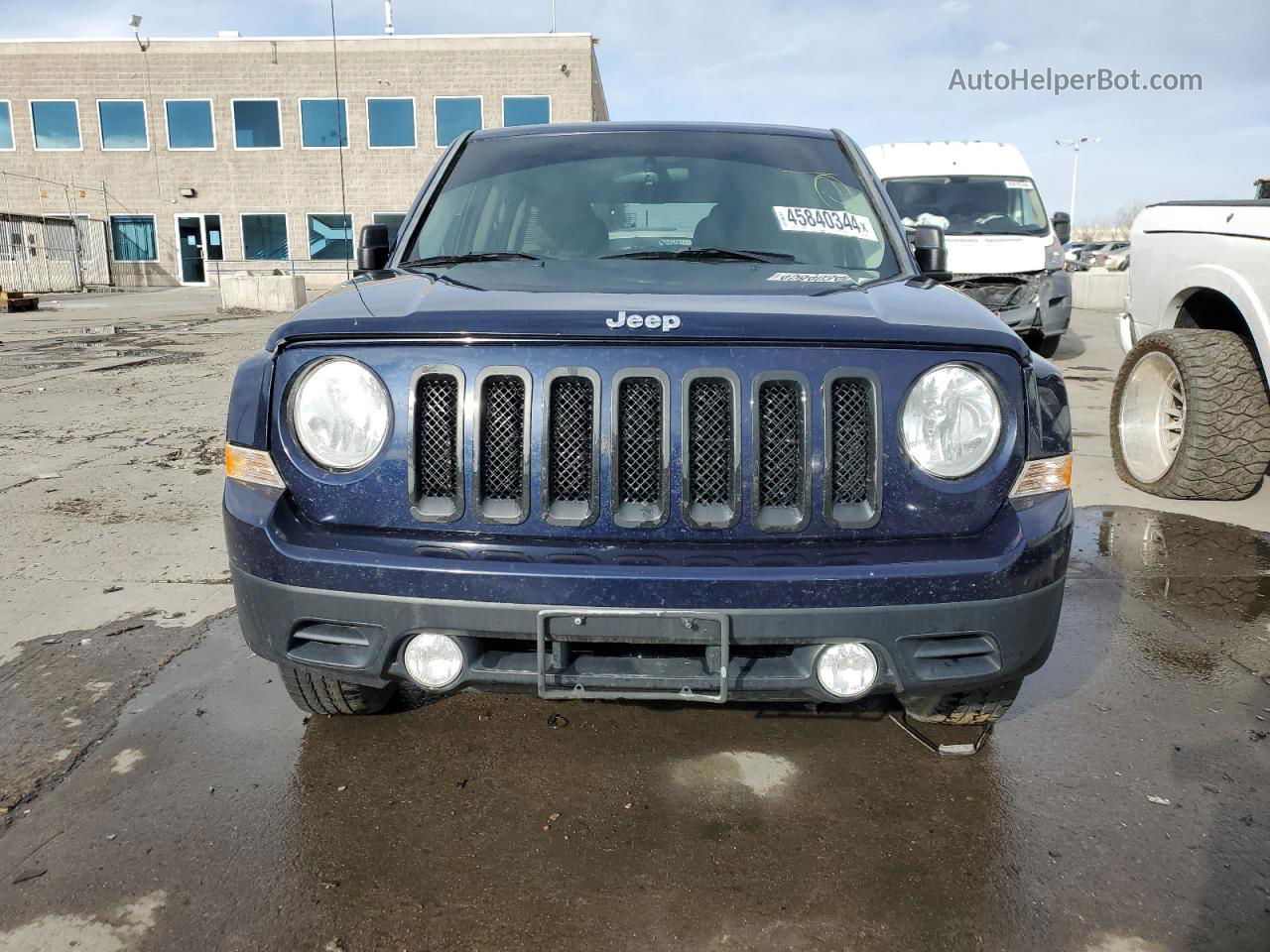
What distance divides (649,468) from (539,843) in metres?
0.92

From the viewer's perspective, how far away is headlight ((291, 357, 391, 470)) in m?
1.98

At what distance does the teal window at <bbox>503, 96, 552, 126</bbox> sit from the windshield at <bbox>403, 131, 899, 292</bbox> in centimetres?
Answer: 2896

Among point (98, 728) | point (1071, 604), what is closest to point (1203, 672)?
point (1071, 604)

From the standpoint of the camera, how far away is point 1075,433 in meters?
6.99

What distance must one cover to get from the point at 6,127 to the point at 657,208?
37491 mm

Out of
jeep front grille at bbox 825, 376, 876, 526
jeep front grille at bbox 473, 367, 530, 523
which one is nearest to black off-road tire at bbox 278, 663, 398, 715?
jeep front grille at bbox 473, 367, 530, 523

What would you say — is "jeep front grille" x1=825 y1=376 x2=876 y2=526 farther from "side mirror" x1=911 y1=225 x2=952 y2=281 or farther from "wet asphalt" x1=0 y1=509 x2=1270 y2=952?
"side mirror" x1=911 y1=225 x2=952 y2=281

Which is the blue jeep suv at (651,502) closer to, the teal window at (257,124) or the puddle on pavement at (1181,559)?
the puddle on pavement at (1181,559)

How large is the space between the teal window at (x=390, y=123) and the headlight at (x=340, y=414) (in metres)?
31.4

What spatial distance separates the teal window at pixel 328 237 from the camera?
102 ft

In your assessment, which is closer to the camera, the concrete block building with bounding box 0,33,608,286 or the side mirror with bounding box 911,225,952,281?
the side mirror with bounding box 911,225,952,281

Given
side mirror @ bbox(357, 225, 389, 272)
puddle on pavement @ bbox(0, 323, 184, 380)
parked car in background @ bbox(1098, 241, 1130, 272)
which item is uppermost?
parked car in background @ bbox(1098, 241, 1130, 272)

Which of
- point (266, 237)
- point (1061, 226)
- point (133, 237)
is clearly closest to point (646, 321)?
point (1061, 226)

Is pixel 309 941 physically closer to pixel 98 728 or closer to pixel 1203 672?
pixel 98 728
